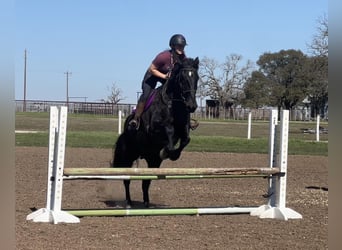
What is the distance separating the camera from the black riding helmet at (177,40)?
702cm

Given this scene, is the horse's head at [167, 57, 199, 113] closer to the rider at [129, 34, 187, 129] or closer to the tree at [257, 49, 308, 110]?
the rider at [129, 34, 187, 129]

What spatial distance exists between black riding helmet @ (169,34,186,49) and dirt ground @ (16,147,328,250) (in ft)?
8.09

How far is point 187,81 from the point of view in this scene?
6.67 metres

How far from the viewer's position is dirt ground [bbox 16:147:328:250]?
16.7ft

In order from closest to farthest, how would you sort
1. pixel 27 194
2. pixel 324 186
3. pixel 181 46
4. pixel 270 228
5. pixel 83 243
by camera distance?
pixel 83 243 → pixel 270 228 → pixel 181 46 → pixel 27 194 → pixel 324 186

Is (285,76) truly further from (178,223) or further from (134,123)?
(178,223)

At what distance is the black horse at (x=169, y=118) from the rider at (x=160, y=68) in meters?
0.13

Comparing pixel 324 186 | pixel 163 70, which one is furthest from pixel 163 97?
pixel 324 186

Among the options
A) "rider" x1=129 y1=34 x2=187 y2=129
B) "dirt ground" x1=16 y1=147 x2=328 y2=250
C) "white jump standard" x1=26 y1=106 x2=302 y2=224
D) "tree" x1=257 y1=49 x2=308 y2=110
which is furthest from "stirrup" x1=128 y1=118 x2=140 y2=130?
"tree" x1=257 y1=49 x2=308 y2=110

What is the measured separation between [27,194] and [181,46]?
3.88 metres

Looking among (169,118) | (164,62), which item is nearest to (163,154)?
(169,118)

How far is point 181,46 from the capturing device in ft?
23.4

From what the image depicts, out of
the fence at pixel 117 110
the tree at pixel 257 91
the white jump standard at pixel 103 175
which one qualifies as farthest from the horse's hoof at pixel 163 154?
the tree at pixel 257 91

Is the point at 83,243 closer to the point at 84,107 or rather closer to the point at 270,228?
the point at 270,228
